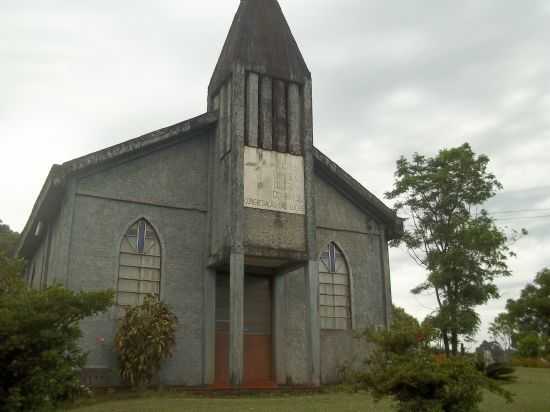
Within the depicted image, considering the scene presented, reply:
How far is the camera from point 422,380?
7.69 metres

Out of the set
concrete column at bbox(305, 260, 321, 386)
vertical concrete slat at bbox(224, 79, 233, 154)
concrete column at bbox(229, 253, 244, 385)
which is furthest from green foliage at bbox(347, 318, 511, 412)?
vertical concrete slat at bbox(224, 79, 233, 154)

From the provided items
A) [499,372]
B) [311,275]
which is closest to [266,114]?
[311,275]

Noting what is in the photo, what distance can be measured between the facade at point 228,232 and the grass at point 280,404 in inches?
74.7

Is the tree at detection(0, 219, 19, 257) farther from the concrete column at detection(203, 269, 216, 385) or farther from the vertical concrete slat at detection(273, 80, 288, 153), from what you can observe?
the vertical concrete slat at detection(273, 80, 288, 153)

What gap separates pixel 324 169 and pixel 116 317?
27.2 feet

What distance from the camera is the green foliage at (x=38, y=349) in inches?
277

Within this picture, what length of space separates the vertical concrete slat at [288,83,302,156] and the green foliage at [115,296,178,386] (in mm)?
6213

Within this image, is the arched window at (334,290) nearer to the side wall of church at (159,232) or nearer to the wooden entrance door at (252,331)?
the wooden entrance door at (252,331)

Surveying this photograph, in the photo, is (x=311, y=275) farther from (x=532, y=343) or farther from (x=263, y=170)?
(x=532, y=343)

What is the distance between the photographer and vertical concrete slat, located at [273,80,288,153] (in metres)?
17.0

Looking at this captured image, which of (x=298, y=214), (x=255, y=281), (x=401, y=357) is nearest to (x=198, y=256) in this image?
(x=255, y=281)

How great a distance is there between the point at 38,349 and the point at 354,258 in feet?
44.2

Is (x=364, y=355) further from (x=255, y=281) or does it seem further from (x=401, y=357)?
(x=401, y=357)

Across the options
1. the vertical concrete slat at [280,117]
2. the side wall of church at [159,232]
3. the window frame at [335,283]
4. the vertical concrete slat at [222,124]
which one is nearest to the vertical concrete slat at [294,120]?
the vertical concrete slat at [280,117]
